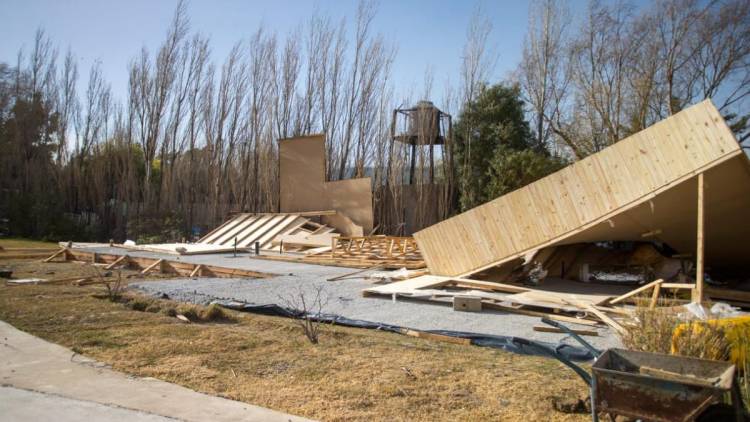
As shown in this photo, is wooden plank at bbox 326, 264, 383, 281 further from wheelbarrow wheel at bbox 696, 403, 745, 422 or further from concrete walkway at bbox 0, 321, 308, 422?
wheelbarrow wheel at bbox 696, 403, 745, 422

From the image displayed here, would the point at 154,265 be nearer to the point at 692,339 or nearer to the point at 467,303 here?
the point at 467,303

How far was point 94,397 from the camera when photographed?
394 cm

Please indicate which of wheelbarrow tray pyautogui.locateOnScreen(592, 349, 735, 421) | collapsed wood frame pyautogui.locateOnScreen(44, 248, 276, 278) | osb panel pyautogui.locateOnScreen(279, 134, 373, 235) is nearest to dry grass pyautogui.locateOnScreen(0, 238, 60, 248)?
collapsed wood frame pyautogui.locateOnScreen(44, 248, 276, 278)

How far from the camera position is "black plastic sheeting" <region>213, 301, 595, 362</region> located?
539cm

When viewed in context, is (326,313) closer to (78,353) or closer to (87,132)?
(78,353)

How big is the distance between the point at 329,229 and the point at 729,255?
11.6 m

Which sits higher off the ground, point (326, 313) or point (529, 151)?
point (529, 151)

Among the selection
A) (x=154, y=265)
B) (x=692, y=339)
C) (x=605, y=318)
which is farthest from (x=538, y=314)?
(x=154, y=265)

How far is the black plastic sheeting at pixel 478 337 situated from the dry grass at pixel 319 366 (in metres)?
0.19

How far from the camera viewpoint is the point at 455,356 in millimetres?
5359

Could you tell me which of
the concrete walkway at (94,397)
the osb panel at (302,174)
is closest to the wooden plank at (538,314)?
the concrete walkway at (94,397)

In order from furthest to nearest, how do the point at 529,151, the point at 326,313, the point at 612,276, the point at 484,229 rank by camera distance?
the point at 529,151
the point at 612,276
the point at 484,229
the point at 326,313

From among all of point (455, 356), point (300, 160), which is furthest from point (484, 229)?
point (300, 160)

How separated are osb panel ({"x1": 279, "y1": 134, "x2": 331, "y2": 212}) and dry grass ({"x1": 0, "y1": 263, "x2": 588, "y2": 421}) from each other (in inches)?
487
